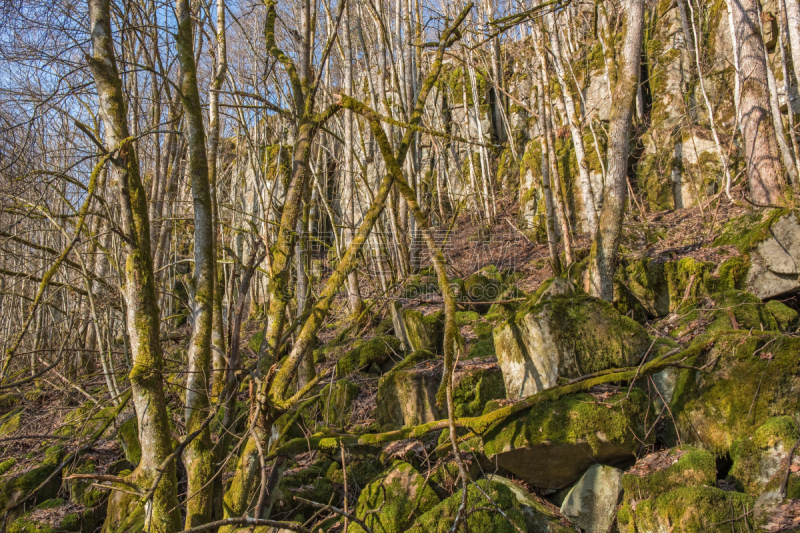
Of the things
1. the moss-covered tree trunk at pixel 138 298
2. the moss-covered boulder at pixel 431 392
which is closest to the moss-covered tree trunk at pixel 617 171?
the moss-covered boulder at pixel 431 392

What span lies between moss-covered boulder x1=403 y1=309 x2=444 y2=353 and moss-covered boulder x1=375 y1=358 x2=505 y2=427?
3.93ft

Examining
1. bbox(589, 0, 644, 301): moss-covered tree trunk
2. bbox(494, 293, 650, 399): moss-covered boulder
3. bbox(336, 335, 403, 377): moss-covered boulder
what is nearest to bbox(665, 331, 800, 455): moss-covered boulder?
bbox(494, 293, 650, 399): moss-covered boulder

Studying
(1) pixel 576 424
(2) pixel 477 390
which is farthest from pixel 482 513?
(2) pixel 477 390

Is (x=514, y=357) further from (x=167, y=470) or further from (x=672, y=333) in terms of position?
(x=167, y=470)

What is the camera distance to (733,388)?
3.25 metres

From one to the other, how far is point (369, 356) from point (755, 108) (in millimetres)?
7448

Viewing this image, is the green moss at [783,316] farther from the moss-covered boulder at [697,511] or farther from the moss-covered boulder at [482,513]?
the moss-covered boulder at [482,513]

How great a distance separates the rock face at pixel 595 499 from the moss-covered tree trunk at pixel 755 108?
251 inches

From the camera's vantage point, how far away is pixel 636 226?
344 inches

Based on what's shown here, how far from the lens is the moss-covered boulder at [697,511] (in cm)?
246

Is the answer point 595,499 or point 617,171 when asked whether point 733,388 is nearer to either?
point 595,499

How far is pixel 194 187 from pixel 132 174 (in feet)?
1.84

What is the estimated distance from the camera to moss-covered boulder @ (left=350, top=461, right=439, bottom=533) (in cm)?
321

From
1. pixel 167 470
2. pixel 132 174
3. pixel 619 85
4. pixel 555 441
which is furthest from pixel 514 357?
pixel 619 85
